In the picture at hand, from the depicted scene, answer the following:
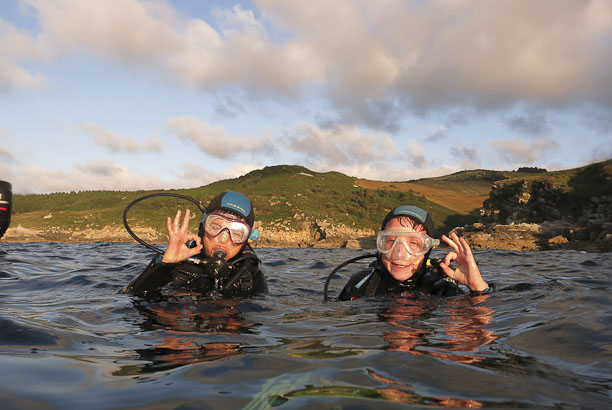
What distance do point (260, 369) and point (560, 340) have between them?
201 centimetres

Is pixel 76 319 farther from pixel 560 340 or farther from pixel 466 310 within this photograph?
pixel 560 340

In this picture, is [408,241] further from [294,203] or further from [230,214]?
[294,203]

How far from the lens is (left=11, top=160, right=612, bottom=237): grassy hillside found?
4738cm

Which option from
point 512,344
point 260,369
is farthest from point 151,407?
point 512,344

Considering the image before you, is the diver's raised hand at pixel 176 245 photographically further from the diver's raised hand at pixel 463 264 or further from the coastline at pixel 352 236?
the coastline at pixel 352 236

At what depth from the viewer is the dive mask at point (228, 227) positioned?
496cm

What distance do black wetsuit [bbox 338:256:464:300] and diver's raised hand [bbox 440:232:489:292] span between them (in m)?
0.24

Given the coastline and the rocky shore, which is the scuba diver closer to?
the coastline

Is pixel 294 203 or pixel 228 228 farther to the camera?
pixel 294 203

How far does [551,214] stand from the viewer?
30781 millimetres

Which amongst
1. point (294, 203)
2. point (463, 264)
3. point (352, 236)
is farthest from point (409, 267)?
point (294, 203)

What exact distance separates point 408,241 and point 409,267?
0.31m

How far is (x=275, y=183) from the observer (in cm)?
6384

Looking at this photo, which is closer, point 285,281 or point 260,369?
point 260,369
